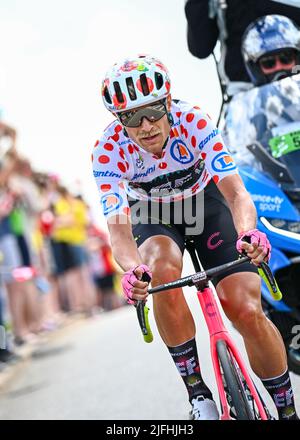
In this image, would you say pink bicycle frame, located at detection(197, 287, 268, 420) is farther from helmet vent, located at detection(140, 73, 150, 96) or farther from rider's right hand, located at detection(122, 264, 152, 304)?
helmet vent, located at detection(140, 73, 150, 96)

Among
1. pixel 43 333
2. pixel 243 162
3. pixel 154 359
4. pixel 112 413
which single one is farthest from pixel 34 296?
pixel 243 162

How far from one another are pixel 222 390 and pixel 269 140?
2.22 metres

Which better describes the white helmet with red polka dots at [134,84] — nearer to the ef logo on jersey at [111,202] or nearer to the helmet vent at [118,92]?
the helmet vent at [118,92]

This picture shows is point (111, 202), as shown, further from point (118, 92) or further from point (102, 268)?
point (102, 268)

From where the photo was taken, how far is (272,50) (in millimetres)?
6965

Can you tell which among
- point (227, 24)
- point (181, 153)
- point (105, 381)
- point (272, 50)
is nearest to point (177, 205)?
point (181, 153)

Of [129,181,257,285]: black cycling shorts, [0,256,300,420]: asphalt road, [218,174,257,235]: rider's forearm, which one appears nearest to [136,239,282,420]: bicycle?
[218,174,257,235]: rider's forearm

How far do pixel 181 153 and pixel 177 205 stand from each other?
32cm

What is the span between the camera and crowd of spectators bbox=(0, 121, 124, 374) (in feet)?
37.1

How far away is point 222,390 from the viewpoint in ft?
15.7

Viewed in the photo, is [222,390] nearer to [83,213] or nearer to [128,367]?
[128,367]

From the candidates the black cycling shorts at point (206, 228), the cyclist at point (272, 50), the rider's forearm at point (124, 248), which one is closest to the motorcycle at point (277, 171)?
the cyclist at point (272, 50)

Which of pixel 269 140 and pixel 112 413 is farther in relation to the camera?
pixel 112 413

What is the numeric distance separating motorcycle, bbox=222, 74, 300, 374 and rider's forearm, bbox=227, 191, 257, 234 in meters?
0.95
